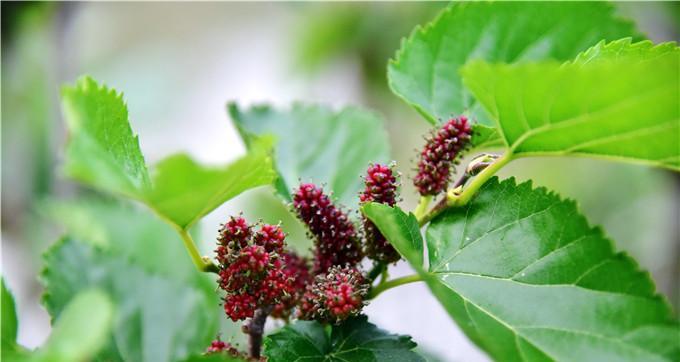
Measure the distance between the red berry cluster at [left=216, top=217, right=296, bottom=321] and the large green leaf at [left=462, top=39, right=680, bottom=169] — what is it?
9.0 inches

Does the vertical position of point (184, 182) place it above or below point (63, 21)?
below

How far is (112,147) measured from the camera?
61cm

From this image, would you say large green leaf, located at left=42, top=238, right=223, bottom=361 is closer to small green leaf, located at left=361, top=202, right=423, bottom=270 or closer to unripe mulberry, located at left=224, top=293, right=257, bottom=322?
unripe mulberry, located at left=224, top=293, right=257, bottom=322

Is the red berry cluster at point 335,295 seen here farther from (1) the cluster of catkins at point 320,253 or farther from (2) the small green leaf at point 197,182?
(2) the small green leaf at point 197,182

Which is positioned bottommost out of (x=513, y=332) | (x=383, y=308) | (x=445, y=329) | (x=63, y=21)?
(x=513, y=332)

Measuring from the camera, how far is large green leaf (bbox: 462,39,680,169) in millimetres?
564

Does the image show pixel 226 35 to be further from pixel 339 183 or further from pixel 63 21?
pixel 339 183

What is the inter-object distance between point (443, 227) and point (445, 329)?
1.41 metres

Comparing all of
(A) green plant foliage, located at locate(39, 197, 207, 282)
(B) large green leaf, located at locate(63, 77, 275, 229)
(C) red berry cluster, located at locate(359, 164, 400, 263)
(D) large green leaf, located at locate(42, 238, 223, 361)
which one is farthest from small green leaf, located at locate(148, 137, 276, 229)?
(A) green plant foliage, located at locate(39, 197, 207, 282)

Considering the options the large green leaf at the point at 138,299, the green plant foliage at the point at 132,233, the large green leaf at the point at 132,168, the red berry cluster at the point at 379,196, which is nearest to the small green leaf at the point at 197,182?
the large green leaf at the point at 132,168

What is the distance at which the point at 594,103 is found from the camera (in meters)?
0.60

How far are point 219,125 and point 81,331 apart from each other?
3073 mm

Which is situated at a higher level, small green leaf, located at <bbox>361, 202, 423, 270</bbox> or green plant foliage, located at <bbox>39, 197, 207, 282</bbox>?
green plant foliage, located at <bbox>39, 197, 207, 282</bbox>

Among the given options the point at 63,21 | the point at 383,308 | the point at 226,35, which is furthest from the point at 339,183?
the point at 226,35
